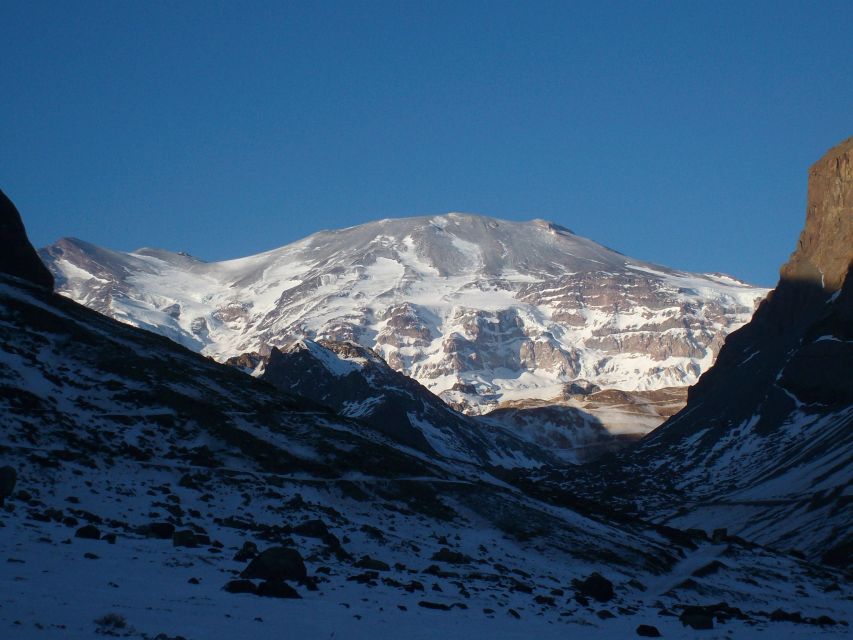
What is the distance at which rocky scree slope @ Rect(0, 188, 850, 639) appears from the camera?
3003cm

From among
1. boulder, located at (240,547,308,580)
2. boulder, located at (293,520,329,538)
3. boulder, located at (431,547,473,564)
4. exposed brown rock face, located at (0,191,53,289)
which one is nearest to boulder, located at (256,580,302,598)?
boulder, located at (240,547,308,580)

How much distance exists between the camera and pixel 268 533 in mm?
46000

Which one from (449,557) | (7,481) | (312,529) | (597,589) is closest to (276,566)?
(7,481)

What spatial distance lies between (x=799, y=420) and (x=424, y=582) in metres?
148

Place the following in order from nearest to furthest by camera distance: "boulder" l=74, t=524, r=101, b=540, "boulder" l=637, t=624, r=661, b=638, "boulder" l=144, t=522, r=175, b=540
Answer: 1. "boulder" l=74, t=524, r=101, b=540
2. "boulder" l=637, t=624, r=661, b=638
3. "boulder" l=144, t=522, r=175, b=540

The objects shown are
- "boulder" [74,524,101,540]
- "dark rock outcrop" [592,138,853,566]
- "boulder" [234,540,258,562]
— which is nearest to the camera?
"boulder" [74,524,101,540]

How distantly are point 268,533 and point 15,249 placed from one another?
220ft

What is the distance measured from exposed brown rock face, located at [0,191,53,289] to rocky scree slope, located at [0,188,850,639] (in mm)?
10209

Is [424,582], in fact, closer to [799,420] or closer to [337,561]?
[337,561]

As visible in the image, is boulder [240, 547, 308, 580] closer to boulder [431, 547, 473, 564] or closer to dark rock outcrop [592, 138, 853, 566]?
boulder [431, 547, 473, 564]

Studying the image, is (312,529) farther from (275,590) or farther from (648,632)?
(648,632)

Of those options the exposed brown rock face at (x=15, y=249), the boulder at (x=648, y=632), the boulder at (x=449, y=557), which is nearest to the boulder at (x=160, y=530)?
the boulder at (x=449, y=557)

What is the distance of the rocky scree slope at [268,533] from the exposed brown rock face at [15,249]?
402 inches

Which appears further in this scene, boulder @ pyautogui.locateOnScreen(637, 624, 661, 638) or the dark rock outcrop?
the dark rock outcrop
